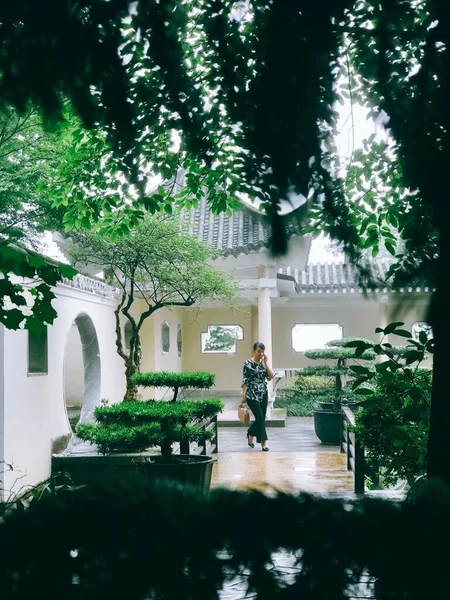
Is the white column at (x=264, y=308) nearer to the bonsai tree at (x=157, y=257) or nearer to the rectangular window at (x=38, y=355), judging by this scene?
the bonsai tree at (x=157, y=257)

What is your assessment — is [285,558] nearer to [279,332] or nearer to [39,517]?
[39,517]

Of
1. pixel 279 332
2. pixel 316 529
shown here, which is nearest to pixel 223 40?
pixel 316 529

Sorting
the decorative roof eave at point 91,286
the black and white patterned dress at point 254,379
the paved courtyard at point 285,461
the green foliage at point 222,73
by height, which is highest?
the decorative roof eave at point 91,286

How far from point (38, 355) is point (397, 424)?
143 inches

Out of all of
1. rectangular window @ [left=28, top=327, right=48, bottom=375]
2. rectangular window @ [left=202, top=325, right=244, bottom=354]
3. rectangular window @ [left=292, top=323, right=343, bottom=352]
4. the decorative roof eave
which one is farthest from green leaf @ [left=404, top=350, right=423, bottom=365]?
rectangular window @ [left=202, top=325, right=244, bottom=354]

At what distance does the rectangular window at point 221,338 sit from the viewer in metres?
15.1

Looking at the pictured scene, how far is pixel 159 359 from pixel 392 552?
1142 cm

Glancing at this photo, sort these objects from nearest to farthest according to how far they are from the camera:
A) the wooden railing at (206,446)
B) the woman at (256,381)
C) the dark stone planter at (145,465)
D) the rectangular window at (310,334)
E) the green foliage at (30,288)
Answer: the green foliage at (30,288)
the dark stone planter at (145,465)
the wooden railing at (206,446)
the woman at (256,381)
the rectangular window at (310,334)

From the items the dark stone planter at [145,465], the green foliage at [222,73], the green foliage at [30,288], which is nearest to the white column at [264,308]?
the dark stone planter at [145,465]

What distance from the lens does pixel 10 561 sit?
0.90m

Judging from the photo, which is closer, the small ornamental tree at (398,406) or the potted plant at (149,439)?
the small ornamental tree at (398,406)

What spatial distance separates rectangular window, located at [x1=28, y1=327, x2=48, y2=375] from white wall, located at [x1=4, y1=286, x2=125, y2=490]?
0.08 m

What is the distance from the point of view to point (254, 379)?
7.71 meters

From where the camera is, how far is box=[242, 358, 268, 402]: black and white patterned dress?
25.2 ft
